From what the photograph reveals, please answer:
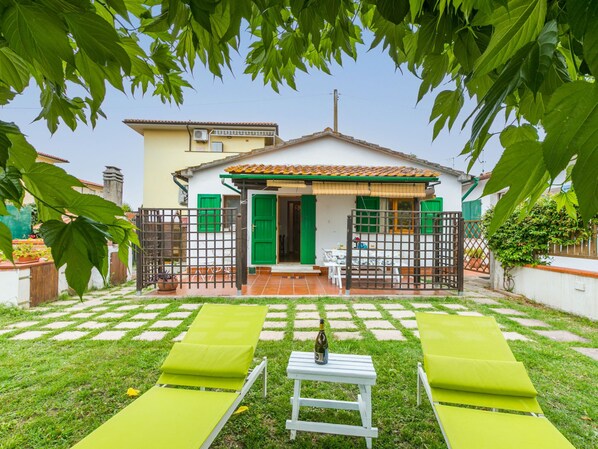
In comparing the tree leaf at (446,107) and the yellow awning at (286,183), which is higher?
the yellow awning at (286,183)

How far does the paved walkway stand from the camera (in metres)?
4.94

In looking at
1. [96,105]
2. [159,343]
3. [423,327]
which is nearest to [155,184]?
[159,343]

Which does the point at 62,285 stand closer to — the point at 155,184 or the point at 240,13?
the point at 240,13

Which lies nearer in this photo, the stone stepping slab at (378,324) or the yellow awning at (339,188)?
the stone stepping slab at (378,324)

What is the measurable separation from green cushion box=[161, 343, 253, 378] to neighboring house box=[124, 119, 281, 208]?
15128 millimetres

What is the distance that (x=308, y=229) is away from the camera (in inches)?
418

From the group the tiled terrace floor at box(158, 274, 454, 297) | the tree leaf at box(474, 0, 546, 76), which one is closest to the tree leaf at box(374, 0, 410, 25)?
the tree leaf at box(474, 0, 546, 76)

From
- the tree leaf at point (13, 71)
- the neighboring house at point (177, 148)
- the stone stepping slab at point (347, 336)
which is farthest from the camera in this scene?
the neighboring house at point (177, 148)

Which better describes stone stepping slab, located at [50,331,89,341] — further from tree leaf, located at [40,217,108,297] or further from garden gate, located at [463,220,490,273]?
garden gate, located at [463,220,490,273]

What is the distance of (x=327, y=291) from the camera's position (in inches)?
312

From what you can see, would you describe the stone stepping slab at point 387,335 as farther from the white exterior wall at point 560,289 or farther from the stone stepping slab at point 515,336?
the white exterior wall at point 560,289

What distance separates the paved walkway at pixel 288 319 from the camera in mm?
4938

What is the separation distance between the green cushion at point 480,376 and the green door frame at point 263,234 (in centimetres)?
787

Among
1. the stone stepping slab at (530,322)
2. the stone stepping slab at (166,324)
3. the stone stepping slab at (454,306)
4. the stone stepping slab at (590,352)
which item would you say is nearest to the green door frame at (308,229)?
the stone stepping slab at (454,306)
